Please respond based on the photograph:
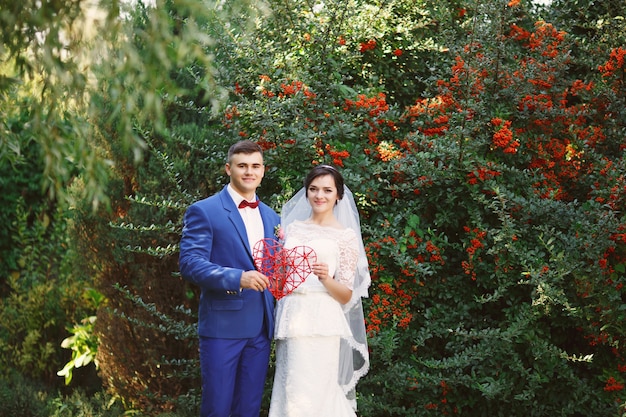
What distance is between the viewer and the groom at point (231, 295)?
3.78m

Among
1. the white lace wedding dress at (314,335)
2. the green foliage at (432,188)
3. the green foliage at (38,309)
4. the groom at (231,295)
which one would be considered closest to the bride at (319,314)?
the white lace wedding dress at (314,335)

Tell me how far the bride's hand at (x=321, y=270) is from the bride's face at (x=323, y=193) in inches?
14.1

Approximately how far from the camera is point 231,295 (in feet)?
12.5

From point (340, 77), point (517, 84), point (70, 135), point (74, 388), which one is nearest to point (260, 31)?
point (340, 77)

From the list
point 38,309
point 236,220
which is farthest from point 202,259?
point 38,309

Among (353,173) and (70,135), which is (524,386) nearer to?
(353,173)

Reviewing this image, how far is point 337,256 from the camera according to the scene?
157 inches

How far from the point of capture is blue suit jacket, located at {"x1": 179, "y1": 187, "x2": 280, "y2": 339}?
12.5 ft

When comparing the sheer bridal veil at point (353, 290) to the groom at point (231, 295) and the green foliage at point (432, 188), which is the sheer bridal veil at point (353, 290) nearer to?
the groom at point (231, 295)

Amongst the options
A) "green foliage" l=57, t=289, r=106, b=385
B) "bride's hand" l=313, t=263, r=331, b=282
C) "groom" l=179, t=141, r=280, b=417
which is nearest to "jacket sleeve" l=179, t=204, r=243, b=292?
"groom" l=179, t=141, r=280, b=417

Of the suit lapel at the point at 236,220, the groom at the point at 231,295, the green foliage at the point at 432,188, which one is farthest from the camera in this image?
the green foliage at the point at 432,188

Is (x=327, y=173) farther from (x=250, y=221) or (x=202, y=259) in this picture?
(x=202, y=259)

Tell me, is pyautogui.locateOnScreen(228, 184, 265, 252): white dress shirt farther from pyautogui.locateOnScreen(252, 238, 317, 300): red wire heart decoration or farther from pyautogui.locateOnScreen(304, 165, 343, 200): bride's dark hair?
pyautogui.locateOnScreen(304, 165, 343, 200): bride's dark hair

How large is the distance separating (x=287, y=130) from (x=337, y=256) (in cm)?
129
